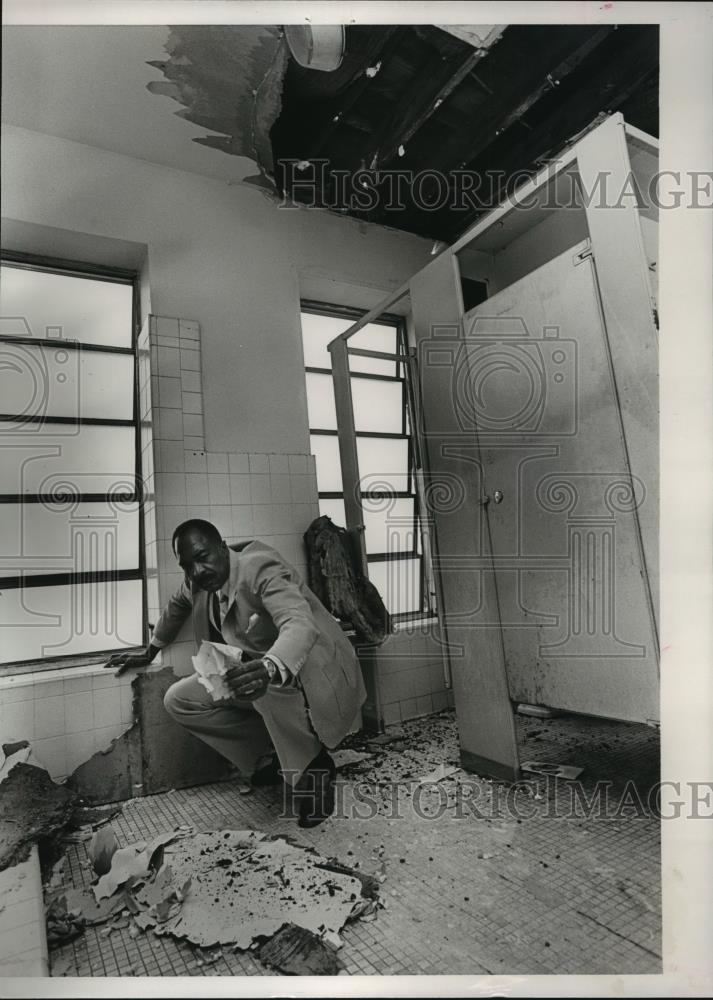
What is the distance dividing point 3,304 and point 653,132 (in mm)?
1967

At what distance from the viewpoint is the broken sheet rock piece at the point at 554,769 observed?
1839 millimetres

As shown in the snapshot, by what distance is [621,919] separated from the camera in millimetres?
1163

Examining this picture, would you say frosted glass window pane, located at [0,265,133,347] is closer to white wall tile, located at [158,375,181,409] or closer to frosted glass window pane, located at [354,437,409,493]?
white wall tile, located at [158,375,181,409]

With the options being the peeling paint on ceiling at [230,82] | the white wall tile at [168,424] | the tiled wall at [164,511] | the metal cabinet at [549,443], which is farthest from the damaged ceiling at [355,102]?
the white wall tile at [168,424]

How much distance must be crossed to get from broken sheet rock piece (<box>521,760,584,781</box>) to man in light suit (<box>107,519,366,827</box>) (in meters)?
0.73

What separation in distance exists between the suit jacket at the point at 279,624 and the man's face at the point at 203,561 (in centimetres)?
2

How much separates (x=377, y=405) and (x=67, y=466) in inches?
38.3

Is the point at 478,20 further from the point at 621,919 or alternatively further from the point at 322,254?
the point at 621,919

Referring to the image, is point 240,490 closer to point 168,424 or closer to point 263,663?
point 168,424

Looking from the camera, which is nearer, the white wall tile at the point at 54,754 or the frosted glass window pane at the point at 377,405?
the white wall tile at the point at 54,754

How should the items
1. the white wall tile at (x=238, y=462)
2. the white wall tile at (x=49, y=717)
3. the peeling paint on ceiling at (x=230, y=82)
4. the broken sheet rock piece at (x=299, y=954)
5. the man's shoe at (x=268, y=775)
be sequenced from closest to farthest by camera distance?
1. the broken sheet rock piece at (x=299, y=954)
2. the peeling paint on ceiling at (x=230, y=82)
3. the white wall tile at (x=49, y=717)
4. the white wall tile at (x=238, y=462)
5. the man's shoe at (x=268, y=775)

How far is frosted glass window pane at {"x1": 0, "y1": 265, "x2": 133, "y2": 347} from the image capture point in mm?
1386

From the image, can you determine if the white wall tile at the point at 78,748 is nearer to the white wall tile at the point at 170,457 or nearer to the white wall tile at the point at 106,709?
the white wall tile at the point at 106,709

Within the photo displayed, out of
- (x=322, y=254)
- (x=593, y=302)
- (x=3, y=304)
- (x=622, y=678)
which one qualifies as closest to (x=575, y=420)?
(x=593, y=302)
